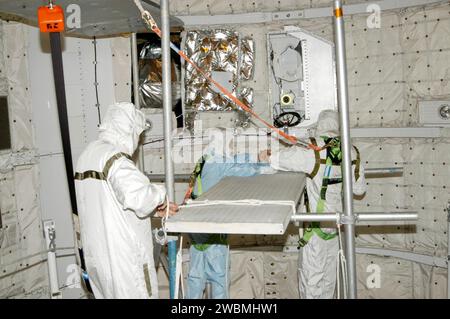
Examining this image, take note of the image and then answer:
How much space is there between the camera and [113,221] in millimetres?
2721

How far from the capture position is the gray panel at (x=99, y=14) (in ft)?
10.8

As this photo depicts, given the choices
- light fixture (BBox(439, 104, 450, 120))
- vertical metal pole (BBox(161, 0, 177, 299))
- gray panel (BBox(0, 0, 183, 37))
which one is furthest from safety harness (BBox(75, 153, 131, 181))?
light fixture (BBox(439, 104, 450, 120))

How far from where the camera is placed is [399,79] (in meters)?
4.48

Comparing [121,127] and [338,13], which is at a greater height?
[338,13]

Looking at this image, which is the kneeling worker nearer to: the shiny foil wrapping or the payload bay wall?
the payload bay wall

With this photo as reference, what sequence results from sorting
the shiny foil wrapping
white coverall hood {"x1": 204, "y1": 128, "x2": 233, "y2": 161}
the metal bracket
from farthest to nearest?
the shiny foil wrapping < white coverall hood {"x1": 204, "y1": 128, "x2": 233, "y2": 161} < the metal bracket

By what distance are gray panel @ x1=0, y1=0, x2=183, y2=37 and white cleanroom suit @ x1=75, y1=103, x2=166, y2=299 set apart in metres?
1.01

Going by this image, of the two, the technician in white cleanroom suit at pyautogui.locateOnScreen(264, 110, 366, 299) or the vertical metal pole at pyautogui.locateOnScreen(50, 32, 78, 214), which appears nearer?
the vertical metal pole at pyautogui.locateOnScreen(50, 32, 78, 214)

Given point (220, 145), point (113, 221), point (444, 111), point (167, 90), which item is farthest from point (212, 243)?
point (444, 111)

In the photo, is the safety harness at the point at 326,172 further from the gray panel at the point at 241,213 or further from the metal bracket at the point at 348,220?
the metal bracket at the point at 348,220

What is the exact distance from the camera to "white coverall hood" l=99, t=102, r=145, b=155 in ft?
9.29

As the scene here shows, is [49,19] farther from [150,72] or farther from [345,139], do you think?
[150,72]

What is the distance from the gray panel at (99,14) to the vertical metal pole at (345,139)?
1.73 m

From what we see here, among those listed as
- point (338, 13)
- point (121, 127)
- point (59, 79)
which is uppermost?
point (338, 13)
